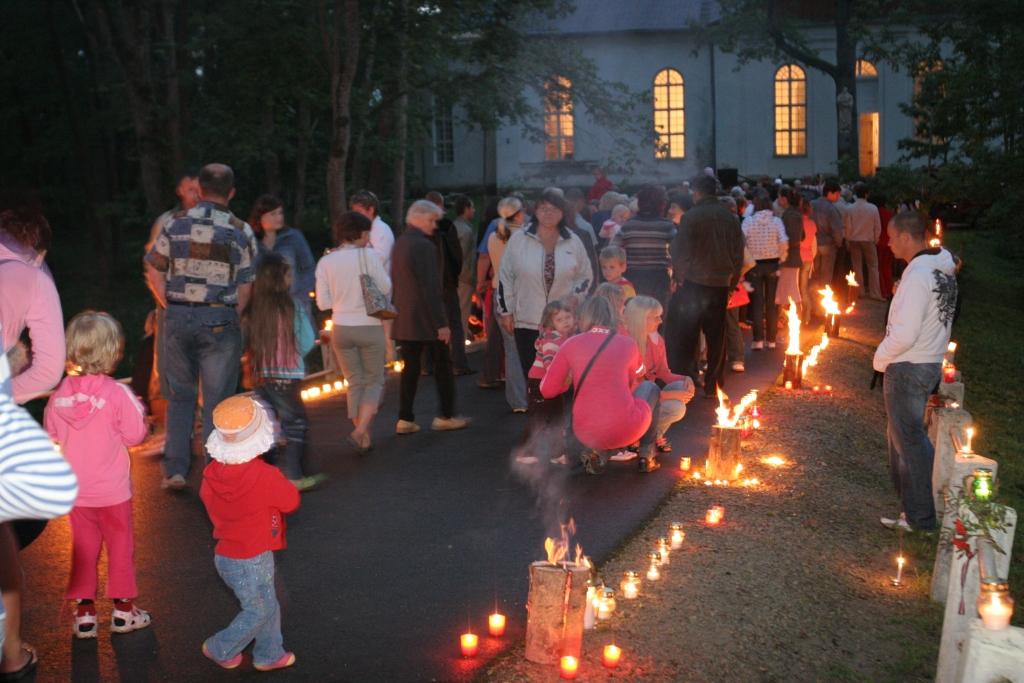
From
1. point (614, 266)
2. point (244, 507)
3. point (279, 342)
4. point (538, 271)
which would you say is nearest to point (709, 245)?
point (614, 266)

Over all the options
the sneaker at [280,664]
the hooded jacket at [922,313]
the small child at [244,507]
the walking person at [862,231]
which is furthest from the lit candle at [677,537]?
the walking person at [862,231]

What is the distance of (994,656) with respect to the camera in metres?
4.76

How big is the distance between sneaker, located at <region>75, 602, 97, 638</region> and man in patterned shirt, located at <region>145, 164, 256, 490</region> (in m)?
2.29

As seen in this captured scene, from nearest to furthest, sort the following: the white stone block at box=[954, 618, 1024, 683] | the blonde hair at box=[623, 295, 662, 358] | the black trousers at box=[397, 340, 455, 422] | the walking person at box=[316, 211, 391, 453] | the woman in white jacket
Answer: the white stone block at box=[954, 618, 1024, 683]
the blonde hair at box=[623, 295, 662, 358]
the walking person at box=[316, 211, 391, 453]
the woman in white jacket
the black trousers at box=[397, 340, 455, 422]

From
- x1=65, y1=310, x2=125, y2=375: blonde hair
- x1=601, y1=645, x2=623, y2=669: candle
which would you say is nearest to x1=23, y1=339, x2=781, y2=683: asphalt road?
x1=601, y1=645, x2=623, y2=669: candle

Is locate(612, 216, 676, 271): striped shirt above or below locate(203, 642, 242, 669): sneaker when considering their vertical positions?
above

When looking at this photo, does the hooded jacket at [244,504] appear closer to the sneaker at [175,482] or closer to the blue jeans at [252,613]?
the blue jeans at [252,613]

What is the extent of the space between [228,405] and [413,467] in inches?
171

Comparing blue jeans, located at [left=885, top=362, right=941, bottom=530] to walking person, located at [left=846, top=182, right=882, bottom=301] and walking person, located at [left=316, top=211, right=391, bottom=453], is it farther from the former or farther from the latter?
walking person, located at [left=846, top=182, right=882, bottom=301]

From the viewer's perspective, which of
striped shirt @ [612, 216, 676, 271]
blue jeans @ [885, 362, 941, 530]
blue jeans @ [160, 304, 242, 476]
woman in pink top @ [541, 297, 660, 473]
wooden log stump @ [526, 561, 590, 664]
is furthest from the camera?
striped shirt @ [612, 216, 676, 271]

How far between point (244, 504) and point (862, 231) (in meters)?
17.0

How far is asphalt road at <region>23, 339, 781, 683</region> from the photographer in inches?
233

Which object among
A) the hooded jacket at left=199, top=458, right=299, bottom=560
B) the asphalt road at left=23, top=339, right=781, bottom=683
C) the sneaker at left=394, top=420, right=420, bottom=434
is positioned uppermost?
the hooded jacket at left=199, top=458, right=299, bottom=560

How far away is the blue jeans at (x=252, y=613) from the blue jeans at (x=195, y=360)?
2976 millimetres
